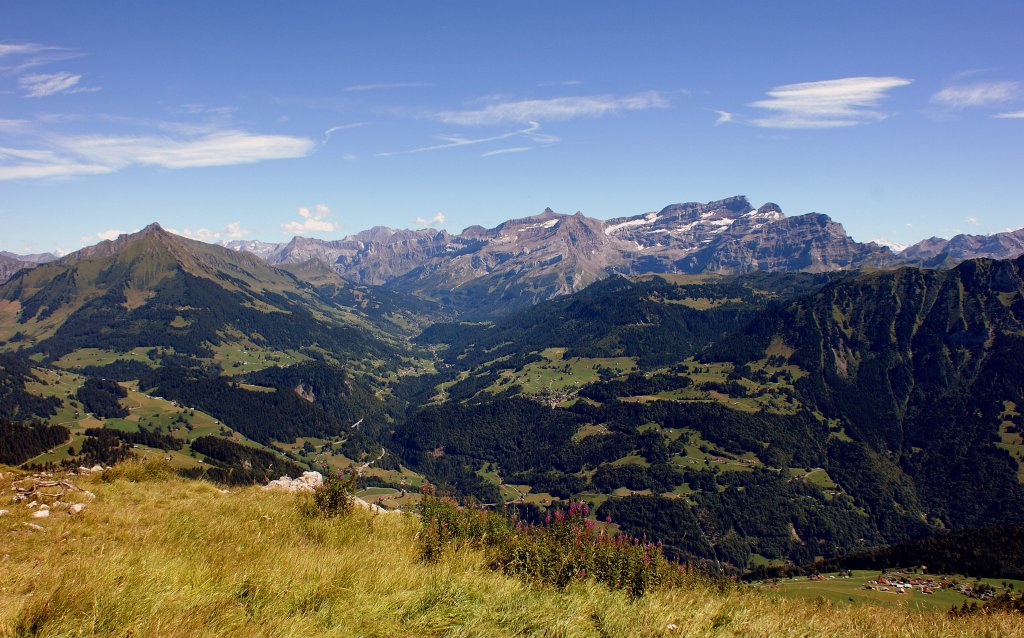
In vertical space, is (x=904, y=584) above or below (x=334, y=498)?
below

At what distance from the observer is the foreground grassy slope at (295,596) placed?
607 cm

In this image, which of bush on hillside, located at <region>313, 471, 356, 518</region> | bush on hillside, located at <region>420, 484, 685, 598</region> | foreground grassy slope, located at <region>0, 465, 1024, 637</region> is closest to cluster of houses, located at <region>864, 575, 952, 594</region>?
bush on hillside, located at <region>420, 484, 685, 598</region>

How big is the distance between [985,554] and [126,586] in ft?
531

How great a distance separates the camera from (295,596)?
Answer: 7.46 m

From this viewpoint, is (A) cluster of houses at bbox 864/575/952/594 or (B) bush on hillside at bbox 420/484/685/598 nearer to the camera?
(B) bush on hillside at bbox 420/484/685/598

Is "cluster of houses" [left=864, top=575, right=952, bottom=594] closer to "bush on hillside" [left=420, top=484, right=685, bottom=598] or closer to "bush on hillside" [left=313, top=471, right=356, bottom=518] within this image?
"bush on hillside" [left=420, top=484, right=685, bottom=598]

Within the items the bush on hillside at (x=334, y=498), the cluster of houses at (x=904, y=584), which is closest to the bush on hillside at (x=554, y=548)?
the bush on hillside at (x=334, y=498)

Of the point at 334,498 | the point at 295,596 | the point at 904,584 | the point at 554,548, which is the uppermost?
the point at 295,596

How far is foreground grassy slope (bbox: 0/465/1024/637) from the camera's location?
19.9ft

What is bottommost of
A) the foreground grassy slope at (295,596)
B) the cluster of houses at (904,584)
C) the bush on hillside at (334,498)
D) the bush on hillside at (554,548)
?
the cluster of houses at (904,584)

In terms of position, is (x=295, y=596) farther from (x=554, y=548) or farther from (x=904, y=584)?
(x=904, y=584)

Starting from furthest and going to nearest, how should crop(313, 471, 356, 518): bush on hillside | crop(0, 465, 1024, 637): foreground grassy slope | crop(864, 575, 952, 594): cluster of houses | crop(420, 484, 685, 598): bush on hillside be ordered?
crop(864, 575, 952, 594): cluster of houses, crop(313, 471, 356, 518): bush on hillside, crop(420, 484, 685, 598): bush on hillside, crop(0, 465, 1024, 637): foreground grassy slope

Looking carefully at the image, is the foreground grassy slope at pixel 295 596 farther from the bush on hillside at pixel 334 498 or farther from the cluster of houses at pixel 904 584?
the cluster of houses at pixel 904 584

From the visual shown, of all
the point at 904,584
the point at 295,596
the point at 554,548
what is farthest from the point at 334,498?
the point at 904,584
